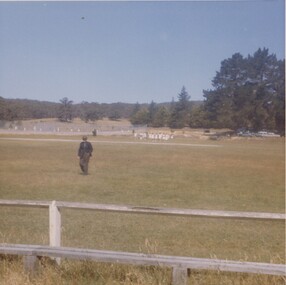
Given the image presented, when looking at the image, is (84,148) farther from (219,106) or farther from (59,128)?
(219,106)

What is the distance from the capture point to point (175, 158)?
2223 centimetres

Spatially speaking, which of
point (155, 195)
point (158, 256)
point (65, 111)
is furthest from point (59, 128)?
point (158, 256)

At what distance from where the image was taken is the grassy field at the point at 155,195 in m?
6.41

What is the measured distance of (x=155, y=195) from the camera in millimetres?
12164

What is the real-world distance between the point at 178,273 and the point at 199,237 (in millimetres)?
3827

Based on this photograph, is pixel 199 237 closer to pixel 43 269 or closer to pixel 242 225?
pixel 242 225

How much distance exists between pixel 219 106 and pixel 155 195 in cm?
327

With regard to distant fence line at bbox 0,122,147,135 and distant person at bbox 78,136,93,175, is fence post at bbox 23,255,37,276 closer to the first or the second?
distant fence line at bbox 0,122,147,135

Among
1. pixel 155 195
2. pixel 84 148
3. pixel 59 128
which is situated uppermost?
pixel 59 128

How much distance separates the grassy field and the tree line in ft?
7.17

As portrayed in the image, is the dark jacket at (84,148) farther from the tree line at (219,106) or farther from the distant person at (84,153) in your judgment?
the tree line at (219,106)

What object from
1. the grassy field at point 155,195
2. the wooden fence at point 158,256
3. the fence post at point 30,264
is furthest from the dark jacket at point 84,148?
the fence post at point 30,264

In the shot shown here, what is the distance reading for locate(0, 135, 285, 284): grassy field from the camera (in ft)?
21.0

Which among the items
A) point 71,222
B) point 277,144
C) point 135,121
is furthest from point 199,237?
point 277,144
